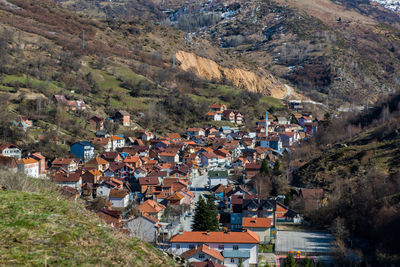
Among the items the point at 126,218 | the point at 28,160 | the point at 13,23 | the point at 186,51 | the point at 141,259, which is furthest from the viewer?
the point at 186,51

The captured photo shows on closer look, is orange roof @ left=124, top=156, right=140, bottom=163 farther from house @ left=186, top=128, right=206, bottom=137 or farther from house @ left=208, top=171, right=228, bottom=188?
house @ left=186, top=128, right=206, bottom=137

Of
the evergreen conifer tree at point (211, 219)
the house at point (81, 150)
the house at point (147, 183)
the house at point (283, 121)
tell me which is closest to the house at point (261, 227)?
the evergreen conifer tree at point (211, 219)

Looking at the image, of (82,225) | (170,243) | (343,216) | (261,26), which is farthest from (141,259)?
(261,26)

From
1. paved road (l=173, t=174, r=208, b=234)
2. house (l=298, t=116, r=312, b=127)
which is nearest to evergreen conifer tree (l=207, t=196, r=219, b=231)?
paved road (l=173, t=174, r=208, b=234)

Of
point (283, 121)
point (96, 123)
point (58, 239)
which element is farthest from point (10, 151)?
point (283, 121)

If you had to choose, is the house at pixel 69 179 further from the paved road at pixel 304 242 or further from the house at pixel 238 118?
the house at pixel 238 118

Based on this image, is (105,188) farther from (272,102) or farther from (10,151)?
(272,102)

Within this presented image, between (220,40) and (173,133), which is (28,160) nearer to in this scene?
(173,133)
